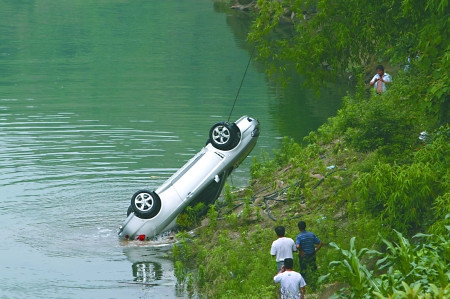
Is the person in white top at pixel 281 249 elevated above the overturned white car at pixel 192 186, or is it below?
below

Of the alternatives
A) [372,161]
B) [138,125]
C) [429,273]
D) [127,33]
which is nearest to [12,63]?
[127,33]

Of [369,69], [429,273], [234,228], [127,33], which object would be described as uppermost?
[127,33]

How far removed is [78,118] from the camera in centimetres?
3231

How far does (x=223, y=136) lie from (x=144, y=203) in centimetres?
258

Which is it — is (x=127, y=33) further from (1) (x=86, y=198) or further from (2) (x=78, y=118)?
(1) (x=86, y=198)

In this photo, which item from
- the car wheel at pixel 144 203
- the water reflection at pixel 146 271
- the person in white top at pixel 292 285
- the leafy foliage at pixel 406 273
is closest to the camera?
the leafy foliage at pixel 406 273

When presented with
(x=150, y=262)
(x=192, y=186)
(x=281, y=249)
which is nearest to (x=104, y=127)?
(x=192, y=186)

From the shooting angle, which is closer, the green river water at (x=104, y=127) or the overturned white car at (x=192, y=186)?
the green river water at (x=104, y=127)

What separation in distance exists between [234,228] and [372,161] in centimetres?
450

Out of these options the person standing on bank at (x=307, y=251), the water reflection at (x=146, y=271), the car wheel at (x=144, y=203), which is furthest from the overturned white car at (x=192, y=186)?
the person standing on bank at (x=307, y=251)

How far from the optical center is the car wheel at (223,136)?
21.1 meters

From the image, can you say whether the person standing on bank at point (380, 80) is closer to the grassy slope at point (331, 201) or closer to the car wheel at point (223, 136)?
the grassy slope at point (331, 201)

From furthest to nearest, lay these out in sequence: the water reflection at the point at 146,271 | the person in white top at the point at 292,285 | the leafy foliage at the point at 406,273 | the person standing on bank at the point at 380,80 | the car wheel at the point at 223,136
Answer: the person standing on bank at the point at 380,80 → the car wheel at the point at 223,136 → the water reflection at the point at 146,271 → the person in white top at the point at 292,285 → the leafy foliage at the point at 406,273

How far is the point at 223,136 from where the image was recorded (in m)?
21.1
